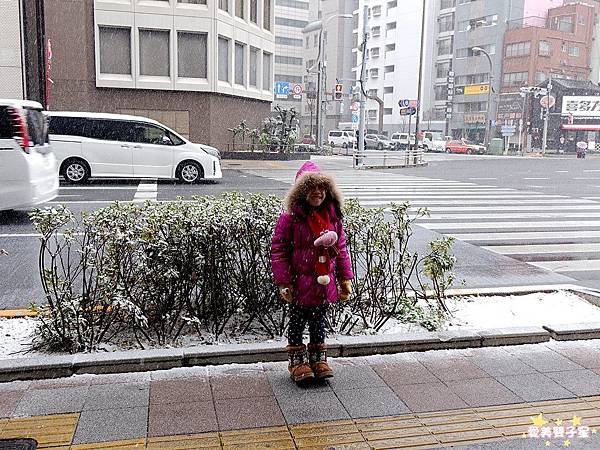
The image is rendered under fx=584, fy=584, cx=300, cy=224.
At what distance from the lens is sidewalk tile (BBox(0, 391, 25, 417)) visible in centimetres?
350

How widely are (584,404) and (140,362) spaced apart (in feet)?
9.82

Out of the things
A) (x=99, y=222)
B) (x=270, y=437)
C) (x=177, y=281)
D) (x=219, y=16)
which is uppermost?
(x=219, y=16)

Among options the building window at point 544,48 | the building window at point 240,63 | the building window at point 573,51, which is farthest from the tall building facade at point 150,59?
the building window at point 573,51

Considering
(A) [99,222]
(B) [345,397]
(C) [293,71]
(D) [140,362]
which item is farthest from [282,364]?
(C) [293,71]

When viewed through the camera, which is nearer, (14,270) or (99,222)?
(99,222)

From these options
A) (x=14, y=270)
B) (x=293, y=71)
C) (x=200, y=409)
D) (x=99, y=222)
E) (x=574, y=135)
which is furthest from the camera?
(x=293, y=71)

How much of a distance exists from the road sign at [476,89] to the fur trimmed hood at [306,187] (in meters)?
62.1

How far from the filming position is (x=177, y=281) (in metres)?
4.56

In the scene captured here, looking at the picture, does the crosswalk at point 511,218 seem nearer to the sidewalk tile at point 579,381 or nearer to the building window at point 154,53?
the sidewalk tile at point 579,381

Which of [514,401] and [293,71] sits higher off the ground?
[293,71]

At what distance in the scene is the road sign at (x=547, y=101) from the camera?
173 ft

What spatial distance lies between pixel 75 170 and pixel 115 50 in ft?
37.9

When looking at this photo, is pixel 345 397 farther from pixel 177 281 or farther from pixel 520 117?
pixel 520 117

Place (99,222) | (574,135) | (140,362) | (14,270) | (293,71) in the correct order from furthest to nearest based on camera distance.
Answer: (293,71) → (574,135) → (14,270) → (99,222) → (140,362)
